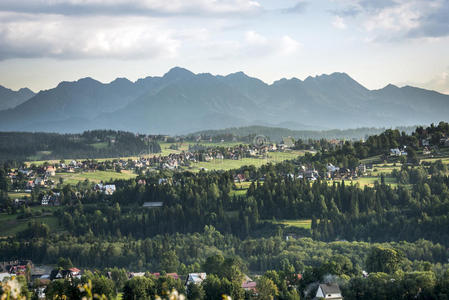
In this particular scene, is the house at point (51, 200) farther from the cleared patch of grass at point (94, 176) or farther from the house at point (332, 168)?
the house at point (332, 168)

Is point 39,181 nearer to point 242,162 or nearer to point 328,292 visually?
point 242,162

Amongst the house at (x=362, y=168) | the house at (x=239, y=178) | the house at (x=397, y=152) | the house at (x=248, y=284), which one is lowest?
the house at (x=248, y=284)

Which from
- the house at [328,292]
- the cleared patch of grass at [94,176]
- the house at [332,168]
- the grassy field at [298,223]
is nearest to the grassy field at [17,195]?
the cleared patch of grass at [94,176]

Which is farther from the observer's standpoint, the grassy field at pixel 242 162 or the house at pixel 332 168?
the grassy field at pixel 242 162

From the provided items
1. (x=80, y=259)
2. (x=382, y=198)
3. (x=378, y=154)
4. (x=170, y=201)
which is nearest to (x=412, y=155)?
(x=378, y=154)

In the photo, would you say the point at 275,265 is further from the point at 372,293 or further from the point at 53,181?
the point at 53,181

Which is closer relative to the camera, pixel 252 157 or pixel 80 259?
pixel 80 259
